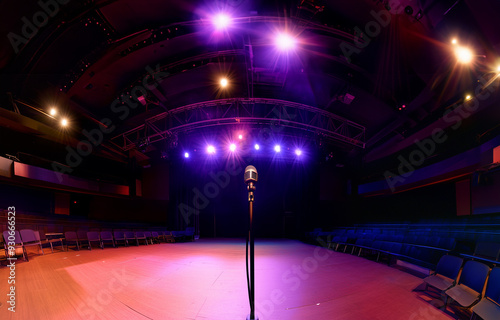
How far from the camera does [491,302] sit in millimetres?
2359

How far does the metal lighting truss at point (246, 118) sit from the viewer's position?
28.2 feet

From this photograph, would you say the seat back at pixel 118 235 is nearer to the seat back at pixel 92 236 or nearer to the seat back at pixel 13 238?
the seat back at pixel 92 236

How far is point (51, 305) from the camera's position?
306 cm

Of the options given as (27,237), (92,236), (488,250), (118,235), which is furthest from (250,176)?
(118,235)

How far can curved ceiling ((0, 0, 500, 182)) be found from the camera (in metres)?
5.02

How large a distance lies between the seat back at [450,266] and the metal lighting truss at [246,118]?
240 inches

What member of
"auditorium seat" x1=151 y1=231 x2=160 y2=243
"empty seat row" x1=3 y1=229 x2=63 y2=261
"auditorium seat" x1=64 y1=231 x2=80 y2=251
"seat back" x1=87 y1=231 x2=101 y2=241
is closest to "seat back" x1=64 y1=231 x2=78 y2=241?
"auditorium seat" x1=64 y1=231 x2=80 y2=251

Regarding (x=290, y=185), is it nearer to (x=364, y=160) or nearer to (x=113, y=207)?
(x=364, y=160)

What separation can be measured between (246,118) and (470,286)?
715cm

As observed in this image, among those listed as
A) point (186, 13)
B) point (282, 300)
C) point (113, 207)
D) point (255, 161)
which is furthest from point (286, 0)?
point (113, 207)

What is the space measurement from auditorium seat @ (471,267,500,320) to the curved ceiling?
4774 mm

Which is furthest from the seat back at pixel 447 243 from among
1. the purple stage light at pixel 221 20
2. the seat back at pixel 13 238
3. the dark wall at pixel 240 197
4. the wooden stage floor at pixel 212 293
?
the seat back at pixel 13 238

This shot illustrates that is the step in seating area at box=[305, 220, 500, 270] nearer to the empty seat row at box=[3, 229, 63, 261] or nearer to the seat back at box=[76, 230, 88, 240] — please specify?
the empty seat row at box=[3, 229, 63, 261]

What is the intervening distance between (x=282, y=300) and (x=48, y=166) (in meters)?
11.8
